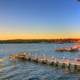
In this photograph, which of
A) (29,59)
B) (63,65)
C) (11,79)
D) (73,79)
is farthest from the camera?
(29,59)

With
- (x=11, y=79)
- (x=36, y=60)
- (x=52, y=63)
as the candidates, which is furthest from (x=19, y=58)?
(x=11, y=79)

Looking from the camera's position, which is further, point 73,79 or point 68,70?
point 68,70

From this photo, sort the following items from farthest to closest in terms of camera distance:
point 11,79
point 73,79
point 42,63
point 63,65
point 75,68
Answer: point 42,63, point 63,65, point 75,68, point 11,79, point 73,79

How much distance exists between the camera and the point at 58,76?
25.3 meters

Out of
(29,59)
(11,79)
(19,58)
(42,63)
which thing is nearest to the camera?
(11,79)

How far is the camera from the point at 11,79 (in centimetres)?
2492

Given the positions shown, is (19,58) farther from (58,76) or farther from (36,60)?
(58,76)

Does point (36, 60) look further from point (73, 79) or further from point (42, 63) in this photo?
point (73, 79)

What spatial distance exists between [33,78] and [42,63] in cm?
1039

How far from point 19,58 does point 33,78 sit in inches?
801

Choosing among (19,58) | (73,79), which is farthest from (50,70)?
(19,58)

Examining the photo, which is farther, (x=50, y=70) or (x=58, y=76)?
(x=50, y=70)

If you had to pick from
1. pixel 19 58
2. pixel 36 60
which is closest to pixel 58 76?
pixel 36 60

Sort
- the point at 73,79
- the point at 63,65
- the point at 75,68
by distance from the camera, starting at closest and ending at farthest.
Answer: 1. the point at 73,79
2. the point at 75,68
3. the point at 63,65
